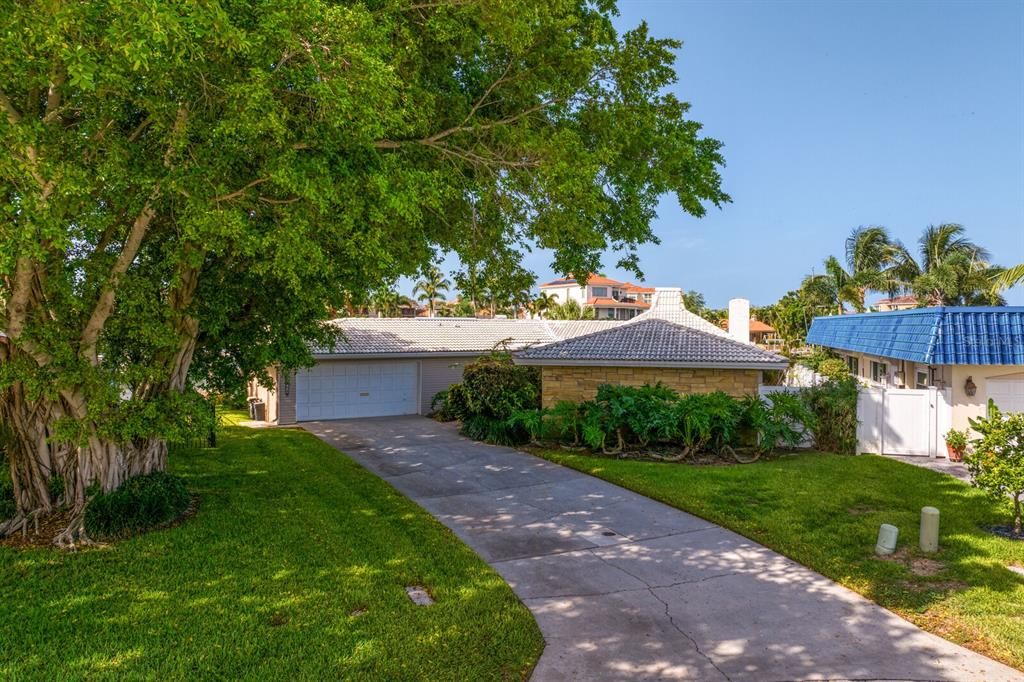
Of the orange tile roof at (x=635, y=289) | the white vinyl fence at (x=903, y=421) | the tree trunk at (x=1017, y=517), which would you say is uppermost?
the orange tile roof at (x=635, y=289)

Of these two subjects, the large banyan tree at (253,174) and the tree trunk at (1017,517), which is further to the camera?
the tree trunk at (1017,517)

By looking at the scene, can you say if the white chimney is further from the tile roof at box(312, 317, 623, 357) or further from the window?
the tile roof at box(312, 317, 623, 357)

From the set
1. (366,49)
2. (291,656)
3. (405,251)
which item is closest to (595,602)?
(291,656)

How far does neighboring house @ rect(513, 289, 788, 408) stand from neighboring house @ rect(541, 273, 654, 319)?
159ft

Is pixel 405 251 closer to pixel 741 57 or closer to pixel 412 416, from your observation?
pixel 741 57

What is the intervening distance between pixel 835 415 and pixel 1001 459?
20.1 ft

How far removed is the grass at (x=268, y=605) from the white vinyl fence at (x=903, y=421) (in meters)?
10.7

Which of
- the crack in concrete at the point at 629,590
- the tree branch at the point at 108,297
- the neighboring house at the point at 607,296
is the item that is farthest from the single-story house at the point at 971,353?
the neighboring house at the point at 607,296

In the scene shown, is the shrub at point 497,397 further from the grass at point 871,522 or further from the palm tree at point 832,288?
the palm tree at point 832,288

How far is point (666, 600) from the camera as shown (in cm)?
598

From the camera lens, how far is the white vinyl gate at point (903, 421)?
13000mm

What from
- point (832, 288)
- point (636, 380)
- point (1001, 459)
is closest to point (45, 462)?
point (636, 380)

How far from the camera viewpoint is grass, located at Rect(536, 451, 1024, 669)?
5.70 metres

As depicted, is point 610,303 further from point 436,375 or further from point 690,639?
point 690,639
